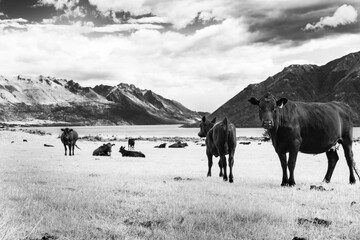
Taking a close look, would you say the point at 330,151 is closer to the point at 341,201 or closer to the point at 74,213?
the point at 341,201

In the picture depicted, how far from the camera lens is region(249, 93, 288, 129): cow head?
1276 cm

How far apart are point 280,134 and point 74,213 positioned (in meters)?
8.09

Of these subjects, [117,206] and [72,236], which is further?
[117,206]

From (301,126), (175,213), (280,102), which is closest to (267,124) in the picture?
(280,102)

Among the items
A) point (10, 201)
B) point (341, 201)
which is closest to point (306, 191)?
point (341, 201)

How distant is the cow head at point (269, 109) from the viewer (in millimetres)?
12759

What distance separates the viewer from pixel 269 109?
13.0 metres

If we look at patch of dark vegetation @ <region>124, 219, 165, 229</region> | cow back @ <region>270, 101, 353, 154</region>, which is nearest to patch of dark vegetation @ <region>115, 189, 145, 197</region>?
patch of dark vegetation @ <region>124, 219, 165, 229</region>

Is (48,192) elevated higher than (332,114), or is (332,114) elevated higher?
(332,114)

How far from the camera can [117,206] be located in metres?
9.30

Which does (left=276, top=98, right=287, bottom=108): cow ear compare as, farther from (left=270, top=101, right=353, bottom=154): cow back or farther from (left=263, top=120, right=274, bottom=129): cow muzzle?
Answer: (left=263, top=120, right=274, bottom=129): cow muzzle

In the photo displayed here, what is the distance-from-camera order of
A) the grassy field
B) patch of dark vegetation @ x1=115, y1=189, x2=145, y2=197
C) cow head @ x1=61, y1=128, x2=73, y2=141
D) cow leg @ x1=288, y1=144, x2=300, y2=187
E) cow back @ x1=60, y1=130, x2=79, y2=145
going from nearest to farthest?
the grassy field
patch of dark vegetation @ x1=115, y1=189, x2=145, y2=197
cow leg @ x1=288, y1=144, x2=300, y2=187
cow back @ x1=60, y1=130, x2=79, y2=145
cow head @ x1=61, y1=128, x2=73, y2=141

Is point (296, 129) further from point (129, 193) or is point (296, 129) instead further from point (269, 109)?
point (129, 193)

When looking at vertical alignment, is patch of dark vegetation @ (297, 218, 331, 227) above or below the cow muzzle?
below
